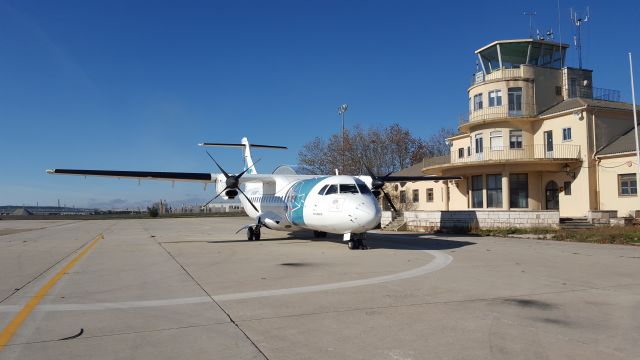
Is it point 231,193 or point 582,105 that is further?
point 582,105

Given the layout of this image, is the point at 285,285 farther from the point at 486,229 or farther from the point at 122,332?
the point at 486,229

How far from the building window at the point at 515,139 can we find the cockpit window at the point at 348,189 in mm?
22143

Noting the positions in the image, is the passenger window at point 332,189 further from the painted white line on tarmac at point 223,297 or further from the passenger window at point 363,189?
the painted white line on tarmac at point 223,297

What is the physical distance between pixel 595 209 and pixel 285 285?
27.9m

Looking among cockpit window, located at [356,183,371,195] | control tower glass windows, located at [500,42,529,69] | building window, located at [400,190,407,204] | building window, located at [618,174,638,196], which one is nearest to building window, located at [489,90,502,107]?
control tower glass windows, located at [500,42,529,69]

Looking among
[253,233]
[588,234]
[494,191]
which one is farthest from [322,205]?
[494,191]

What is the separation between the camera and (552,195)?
33750 millimetres

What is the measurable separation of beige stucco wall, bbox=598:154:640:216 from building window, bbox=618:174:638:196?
0.21m

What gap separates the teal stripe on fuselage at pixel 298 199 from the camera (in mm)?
19641

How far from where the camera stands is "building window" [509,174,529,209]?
34.4 m

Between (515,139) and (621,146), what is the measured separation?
274 inches

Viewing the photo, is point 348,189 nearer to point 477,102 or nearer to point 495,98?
point 495,98

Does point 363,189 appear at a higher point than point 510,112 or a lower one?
lower

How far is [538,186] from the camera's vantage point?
34219mm
